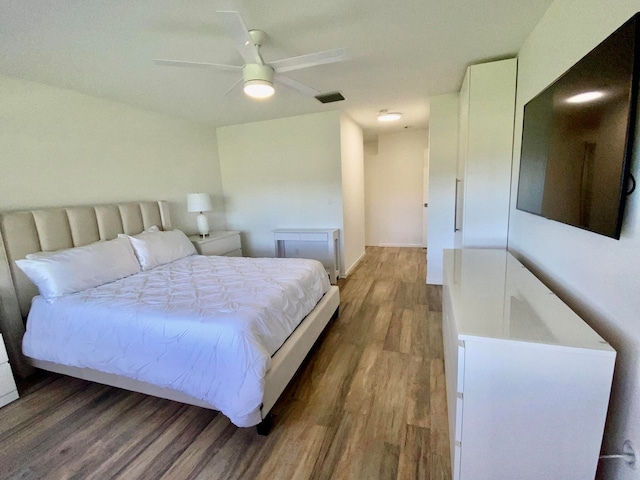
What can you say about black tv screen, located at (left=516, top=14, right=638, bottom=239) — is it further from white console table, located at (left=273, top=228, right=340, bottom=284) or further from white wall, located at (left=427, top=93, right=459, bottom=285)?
white console table, located at (left=273, top=228, right=340, bottom=284)

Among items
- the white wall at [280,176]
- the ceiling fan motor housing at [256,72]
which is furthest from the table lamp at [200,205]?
the ceiling fan motor housing at [256,72]

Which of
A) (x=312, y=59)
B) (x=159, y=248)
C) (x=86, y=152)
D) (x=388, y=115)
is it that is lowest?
(x=159, y=248)

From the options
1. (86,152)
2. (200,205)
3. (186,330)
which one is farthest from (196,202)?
(186,330)

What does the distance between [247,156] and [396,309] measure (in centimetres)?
334

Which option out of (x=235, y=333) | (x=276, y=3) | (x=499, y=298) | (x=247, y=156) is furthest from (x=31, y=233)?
(x=499, y=298)

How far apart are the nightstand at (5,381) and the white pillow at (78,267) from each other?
1.43 ft

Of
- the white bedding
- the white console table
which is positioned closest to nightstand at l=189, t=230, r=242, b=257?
the white console table

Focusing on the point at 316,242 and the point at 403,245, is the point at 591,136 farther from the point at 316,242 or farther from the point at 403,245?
the point at 403,245

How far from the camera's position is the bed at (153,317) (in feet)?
5.19

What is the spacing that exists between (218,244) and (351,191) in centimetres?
229

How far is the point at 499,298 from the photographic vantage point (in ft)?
4.82

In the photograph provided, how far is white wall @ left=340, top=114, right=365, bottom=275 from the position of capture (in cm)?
430

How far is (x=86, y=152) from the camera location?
288cm

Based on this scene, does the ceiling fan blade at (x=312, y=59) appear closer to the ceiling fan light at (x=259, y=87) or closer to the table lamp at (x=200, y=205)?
the ceiling fan light at (x=259, y=87)
